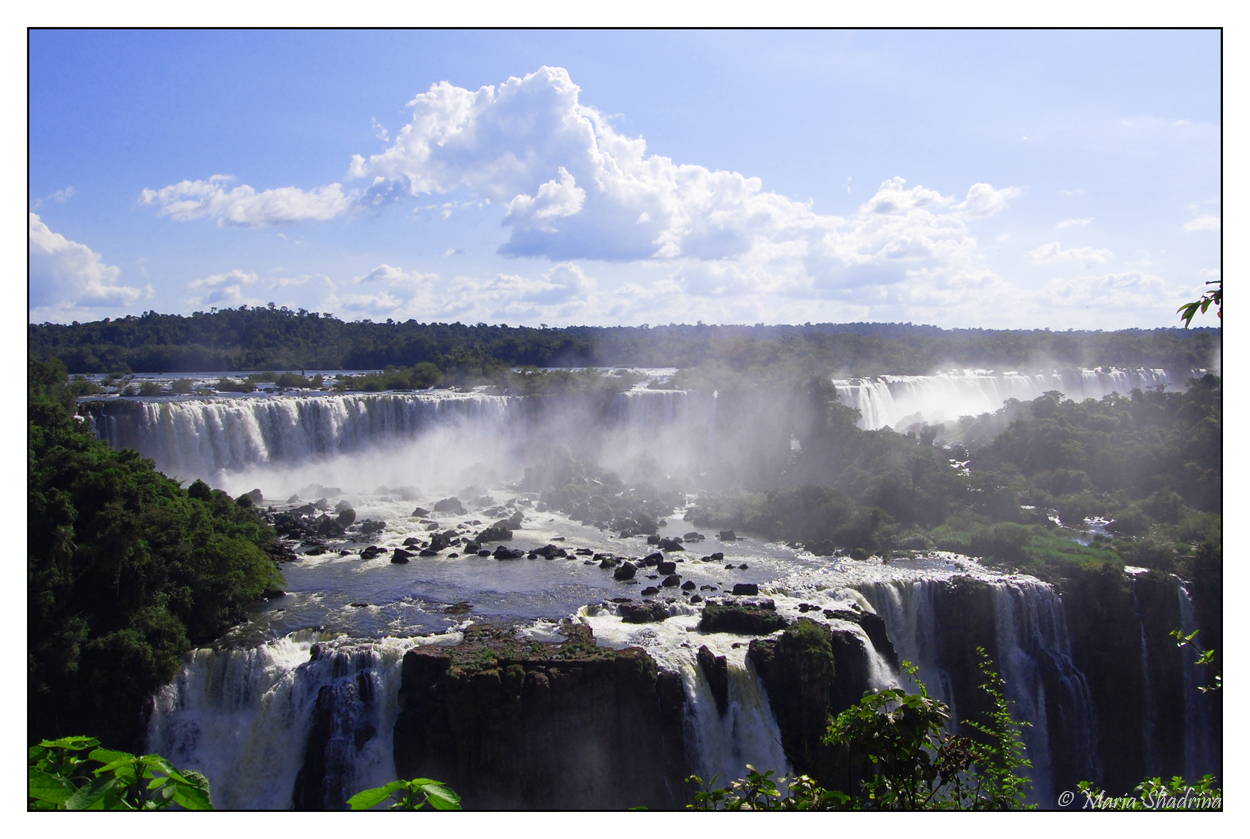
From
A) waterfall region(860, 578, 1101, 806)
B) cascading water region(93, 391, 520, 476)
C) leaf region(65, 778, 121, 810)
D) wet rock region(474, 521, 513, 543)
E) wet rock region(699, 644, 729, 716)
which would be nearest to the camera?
leaf region(65, 778, 121, 810)

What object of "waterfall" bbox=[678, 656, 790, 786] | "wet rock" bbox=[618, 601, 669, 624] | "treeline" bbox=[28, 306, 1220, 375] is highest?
"treeline" bbox=[28, 306, 1220, 375]

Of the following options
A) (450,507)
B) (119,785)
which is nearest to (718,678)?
(119,785)

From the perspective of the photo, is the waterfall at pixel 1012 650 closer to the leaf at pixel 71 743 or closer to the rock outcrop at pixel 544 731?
the rock outcrop at pixel 544 731

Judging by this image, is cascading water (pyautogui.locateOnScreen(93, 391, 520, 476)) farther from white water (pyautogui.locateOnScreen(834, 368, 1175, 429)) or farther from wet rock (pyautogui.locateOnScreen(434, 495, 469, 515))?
white water (pyautogui.locateOnScreen(834, 368, 1175, 429))

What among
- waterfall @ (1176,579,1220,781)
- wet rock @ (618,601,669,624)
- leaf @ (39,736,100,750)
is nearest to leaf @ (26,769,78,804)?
leaf @ (39,736,100,750)

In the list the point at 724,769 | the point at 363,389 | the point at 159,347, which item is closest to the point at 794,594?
the point at 724,769

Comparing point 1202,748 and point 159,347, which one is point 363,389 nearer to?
point 159,347
